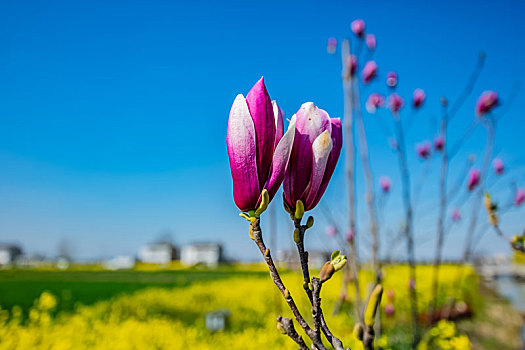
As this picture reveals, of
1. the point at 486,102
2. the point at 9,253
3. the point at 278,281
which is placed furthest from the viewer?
the point at 9,253

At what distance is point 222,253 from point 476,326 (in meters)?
57.1

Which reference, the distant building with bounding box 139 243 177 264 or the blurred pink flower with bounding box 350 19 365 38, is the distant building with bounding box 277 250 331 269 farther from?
the distant building with bounding box 139 243 177 264

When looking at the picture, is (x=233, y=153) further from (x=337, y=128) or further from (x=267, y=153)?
(x=337, y=128)

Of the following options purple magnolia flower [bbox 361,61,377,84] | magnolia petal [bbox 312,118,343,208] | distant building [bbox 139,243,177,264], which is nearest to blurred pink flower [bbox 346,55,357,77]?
purple magnolia flower [bbox 361,61,377,84]

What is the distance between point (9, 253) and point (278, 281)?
71.6 meters

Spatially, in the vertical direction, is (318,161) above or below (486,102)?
→ below

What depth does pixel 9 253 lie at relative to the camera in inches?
2416

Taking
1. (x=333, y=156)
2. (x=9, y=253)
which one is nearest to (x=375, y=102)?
(x=333, y=156)

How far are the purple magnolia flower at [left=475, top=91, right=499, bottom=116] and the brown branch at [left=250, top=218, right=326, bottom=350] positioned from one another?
158cm

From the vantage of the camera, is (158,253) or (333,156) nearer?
(333,156)

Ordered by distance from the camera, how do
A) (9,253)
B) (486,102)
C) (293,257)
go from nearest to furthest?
(486,102) < (293,257) < (9,253)

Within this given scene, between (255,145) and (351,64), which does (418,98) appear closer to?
(351,64)

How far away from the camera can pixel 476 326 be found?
9117 millimetres

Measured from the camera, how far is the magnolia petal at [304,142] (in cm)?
58
